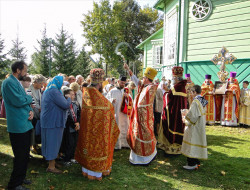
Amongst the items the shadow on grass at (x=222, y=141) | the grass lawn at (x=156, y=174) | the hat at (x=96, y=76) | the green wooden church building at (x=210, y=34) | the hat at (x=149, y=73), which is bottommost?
the grass lawn at (x=156, y=174)

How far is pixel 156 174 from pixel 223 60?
7.10 metres

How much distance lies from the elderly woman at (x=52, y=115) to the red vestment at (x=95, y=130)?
0.51 meters

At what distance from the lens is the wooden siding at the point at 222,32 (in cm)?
977

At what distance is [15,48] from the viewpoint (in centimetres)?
3142

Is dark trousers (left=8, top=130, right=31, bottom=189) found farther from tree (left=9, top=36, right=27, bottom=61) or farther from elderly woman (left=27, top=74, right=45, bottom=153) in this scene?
tree (left=9, top=36, right=27, bottom=61)

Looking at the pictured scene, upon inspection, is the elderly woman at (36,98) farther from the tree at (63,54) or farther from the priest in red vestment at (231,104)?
the tree at (63,54)

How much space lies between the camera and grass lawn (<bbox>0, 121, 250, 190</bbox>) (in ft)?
13.2

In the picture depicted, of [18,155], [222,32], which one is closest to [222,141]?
[222,32]

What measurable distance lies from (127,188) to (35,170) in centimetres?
207

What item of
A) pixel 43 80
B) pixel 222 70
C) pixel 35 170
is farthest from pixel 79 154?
pixel 222 70

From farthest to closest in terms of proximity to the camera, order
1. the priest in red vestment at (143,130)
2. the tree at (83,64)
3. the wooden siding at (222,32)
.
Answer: the tree at (83,64) → the wooden siding at (222,32) → the priest in red vestment at (143,130)

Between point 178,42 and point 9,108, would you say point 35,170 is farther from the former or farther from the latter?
point 178,42

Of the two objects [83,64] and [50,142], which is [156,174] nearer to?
[50,142]

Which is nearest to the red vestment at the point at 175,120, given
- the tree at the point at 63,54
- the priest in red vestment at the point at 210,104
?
the priest in red vestment at the point at 210,104
